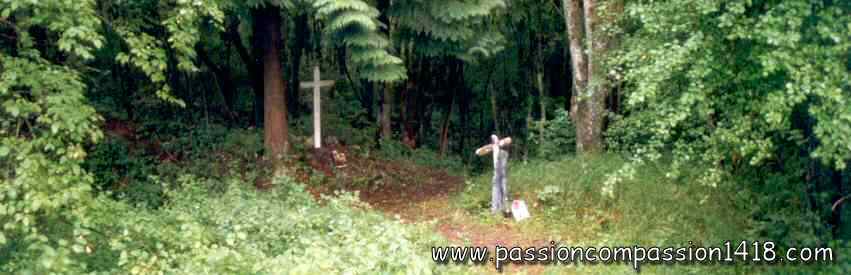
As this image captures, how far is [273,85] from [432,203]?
3.54 meters

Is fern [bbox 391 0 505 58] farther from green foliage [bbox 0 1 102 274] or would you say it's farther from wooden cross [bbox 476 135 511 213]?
green foliage [bbox 0 1 102 274]

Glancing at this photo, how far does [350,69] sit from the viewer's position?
65.5 feet

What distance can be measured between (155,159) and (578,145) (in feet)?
23.8

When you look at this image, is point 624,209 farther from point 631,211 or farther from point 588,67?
point 588,67

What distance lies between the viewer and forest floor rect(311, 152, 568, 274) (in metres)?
9.36

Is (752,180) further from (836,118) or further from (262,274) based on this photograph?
(262,274)

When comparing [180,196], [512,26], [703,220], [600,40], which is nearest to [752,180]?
[703,220]

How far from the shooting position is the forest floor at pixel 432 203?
A: 936cm

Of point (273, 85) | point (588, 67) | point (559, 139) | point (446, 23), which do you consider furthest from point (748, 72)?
point (273, 85)

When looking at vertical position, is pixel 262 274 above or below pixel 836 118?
below

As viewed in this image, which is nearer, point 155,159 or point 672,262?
point 672,262

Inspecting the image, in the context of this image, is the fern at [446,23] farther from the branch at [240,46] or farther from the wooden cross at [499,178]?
the branch at [240,46]

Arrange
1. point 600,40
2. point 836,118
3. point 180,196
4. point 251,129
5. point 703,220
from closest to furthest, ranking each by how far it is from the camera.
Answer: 1. point 836,118
2. point 703,220
3. point 180,196
4. point 600,40
5. point 251,129

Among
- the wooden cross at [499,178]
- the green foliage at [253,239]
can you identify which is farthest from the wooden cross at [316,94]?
the wooden cross at [499,178]
